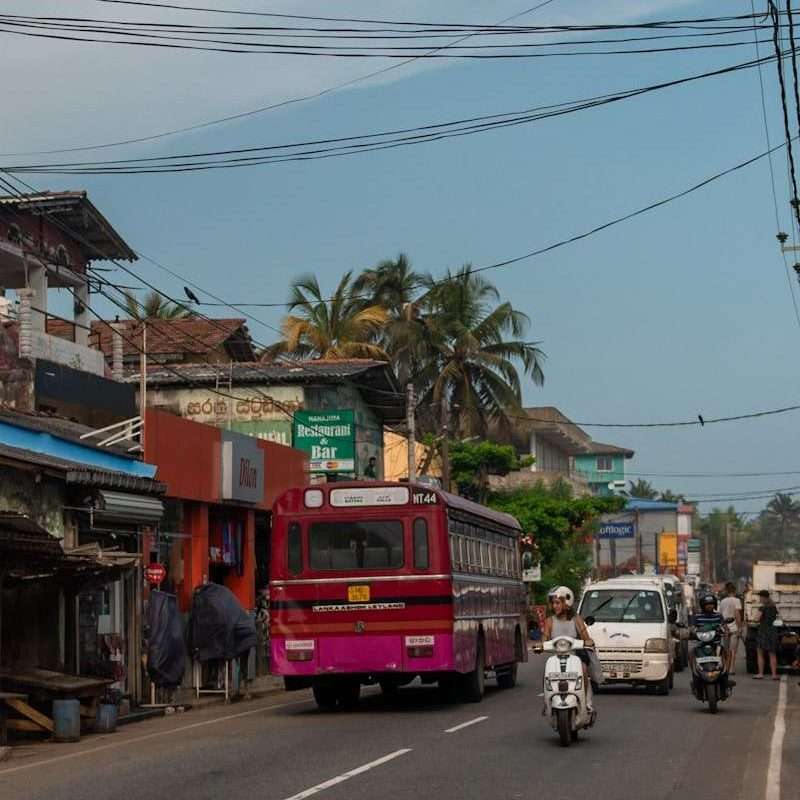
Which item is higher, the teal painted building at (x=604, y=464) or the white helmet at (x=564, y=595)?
the teal painted building at (x=604, y=464)

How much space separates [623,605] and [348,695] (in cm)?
585

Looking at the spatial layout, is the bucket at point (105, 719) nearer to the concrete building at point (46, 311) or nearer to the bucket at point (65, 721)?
the bucket at point (65, 721)

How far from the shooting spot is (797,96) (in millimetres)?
18219

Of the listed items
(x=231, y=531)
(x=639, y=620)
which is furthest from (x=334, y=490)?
(x=231, y=531)

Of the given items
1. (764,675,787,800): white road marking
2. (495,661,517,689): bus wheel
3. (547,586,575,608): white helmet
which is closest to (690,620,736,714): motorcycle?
(764,675,787,800): white road marking

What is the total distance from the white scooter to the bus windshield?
17.5 ft

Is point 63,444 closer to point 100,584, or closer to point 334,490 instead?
point 100,584

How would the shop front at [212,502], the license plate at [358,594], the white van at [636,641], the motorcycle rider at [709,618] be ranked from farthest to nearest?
the shop front at [212,502] → the white van at [636,641] → the license plate at [358,594] → the motorcycle rider at [709,618]

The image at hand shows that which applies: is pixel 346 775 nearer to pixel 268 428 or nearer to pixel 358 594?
pixel 358 594

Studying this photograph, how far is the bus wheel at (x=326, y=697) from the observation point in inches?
880

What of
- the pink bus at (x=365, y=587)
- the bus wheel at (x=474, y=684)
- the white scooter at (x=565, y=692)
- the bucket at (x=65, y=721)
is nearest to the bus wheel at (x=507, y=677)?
the bus wheel at (x=474, y=684)

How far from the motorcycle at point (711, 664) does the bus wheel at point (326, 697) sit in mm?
5577

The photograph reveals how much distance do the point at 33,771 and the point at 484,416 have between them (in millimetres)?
44379

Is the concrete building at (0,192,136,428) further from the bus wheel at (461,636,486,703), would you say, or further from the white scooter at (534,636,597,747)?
the white scooter at (534,636,597,747)
